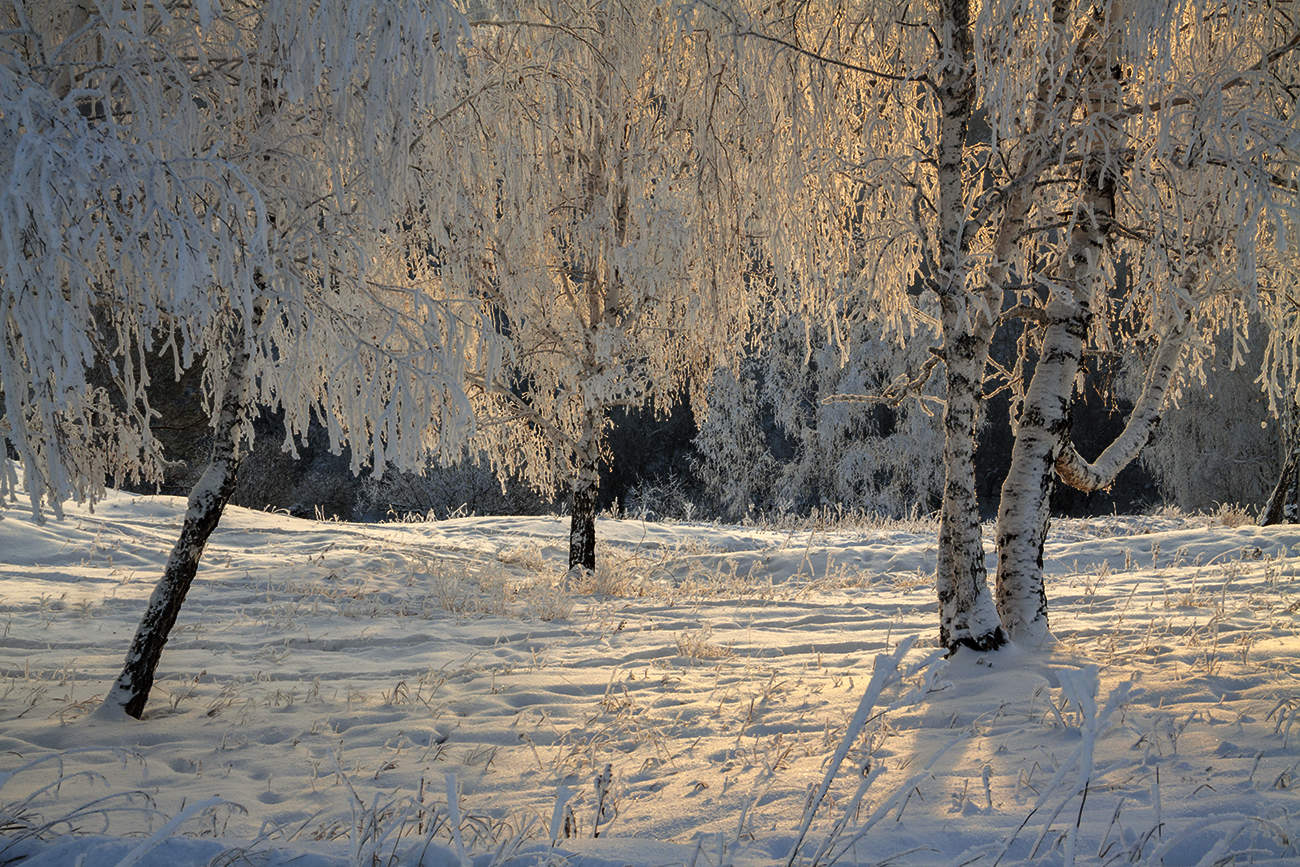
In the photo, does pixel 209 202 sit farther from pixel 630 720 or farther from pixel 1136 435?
pixel 1136 435

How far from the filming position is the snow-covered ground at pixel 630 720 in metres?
1.99

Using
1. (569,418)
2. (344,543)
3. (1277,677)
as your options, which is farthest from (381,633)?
(1277,677)

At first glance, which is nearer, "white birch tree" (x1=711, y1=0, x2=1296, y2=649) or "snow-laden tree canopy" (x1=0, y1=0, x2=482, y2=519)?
"snow-laden tree canopy" (x1=0, y1=0, x2=482, y2=519)

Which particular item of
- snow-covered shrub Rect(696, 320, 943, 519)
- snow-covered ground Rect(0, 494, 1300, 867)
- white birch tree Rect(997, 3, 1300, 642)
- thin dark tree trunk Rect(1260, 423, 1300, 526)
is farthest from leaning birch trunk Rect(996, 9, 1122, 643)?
snow-covered shrub Rect(696, 320, 943, 519)

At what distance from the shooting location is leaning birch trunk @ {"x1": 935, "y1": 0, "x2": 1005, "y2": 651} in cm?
450

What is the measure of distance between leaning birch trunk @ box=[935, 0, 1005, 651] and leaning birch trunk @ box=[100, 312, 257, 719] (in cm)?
328

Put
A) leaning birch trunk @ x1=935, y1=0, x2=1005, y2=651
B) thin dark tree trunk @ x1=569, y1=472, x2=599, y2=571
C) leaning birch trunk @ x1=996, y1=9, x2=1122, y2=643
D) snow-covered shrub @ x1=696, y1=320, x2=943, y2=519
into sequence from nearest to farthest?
leaning birch trunk @ x1=935, y1=0, x2=1005, y2=651, leaning birch trunk @ x1=996, y1=9, x2=1122, y2=643, thin dark tree trunk @ x1=569, y1=472, x2=599, y2=571, snow-covered shrub @ x1=696, y1=320, x2=943, y2=519

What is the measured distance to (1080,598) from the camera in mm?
6609

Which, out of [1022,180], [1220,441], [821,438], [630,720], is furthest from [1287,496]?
[630,720]

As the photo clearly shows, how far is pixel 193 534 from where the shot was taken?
3934mm

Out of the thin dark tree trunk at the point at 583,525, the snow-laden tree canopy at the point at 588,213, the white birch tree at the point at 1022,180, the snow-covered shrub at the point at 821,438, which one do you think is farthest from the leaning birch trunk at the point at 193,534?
the snow-covered shrub at the point at 821,438

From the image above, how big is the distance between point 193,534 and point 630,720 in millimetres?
2021

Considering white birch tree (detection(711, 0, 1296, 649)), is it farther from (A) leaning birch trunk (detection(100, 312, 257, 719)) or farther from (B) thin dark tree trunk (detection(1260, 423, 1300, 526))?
(B) thin dark tree trunk (detection(1260, 423, 1300, 526))

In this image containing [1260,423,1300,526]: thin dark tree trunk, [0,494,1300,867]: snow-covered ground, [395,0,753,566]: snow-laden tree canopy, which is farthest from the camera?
[1260,423,1300,526]: thin dark tree trunk
